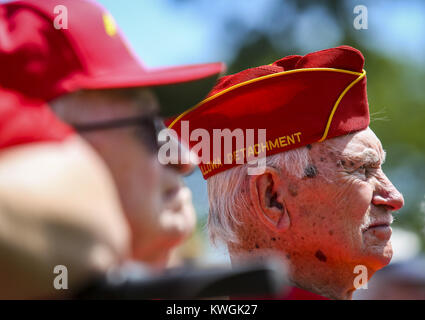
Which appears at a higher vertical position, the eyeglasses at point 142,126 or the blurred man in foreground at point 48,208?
the eyeglasses at point 142,126

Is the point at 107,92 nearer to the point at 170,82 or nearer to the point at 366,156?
the point at 170,82

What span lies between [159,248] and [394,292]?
6.05 m

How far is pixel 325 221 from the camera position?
261 centimetres

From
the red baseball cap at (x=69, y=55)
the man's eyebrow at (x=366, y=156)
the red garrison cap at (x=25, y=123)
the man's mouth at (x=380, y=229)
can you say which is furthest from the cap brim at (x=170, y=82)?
the man's mouth at (x=380, y=229)

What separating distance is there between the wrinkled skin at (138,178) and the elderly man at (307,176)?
120cm

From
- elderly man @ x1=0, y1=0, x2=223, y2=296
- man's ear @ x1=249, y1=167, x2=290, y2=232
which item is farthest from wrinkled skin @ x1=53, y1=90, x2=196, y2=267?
man's ear @ x1=249, y1=167, x2=290, y2=232

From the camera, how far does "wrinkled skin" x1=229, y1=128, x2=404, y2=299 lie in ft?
8.54

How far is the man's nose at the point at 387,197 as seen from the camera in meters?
2.71

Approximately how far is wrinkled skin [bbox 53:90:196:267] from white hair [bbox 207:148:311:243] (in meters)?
1.22

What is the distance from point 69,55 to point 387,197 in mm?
1763

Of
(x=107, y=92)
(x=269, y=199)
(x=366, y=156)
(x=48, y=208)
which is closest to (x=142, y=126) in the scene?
(x=107, y=92)

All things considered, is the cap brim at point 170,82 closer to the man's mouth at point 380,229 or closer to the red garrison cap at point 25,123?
the red garrison cap at point 25,123
